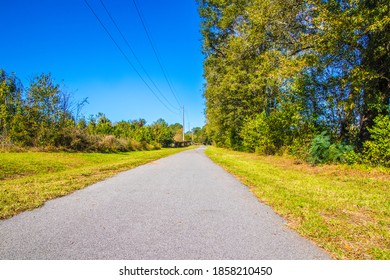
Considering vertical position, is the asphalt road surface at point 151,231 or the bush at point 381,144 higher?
the bush at point 381,144

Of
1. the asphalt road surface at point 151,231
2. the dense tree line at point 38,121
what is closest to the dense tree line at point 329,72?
the asphalt road surface at point 151,231

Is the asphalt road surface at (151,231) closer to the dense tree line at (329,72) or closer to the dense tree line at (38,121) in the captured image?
the dense tree line at (329,72)

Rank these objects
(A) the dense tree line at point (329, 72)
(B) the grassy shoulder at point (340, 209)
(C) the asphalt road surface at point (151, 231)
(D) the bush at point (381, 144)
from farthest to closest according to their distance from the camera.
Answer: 1. (A) the dense tree line at point (329, 72)
2. (D) the bush at point (381, 144)
3. (B) the grassy shoulder at point (340, 209)
4. (C) the asphalt road surface at point (151, 231)

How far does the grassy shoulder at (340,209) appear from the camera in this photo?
9.20ft

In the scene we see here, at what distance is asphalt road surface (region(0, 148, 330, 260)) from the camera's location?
257 cm


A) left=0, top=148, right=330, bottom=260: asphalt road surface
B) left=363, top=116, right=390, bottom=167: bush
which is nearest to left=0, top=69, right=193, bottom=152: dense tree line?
left=0, top=148, right=330, bottom=260: asphalt road surface

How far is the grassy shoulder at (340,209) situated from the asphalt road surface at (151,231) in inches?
11.9

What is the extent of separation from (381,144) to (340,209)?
208 inches

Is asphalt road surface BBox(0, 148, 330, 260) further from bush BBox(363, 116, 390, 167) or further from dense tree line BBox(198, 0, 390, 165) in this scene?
dense tree line BBox(198, 0, 390, 165)

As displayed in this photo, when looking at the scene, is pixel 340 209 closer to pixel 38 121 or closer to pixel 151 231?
pixel 151 231

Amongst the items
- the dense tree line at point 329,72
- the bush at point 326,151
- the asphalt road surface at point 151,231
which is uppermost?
the dense tree line at point 329,72
